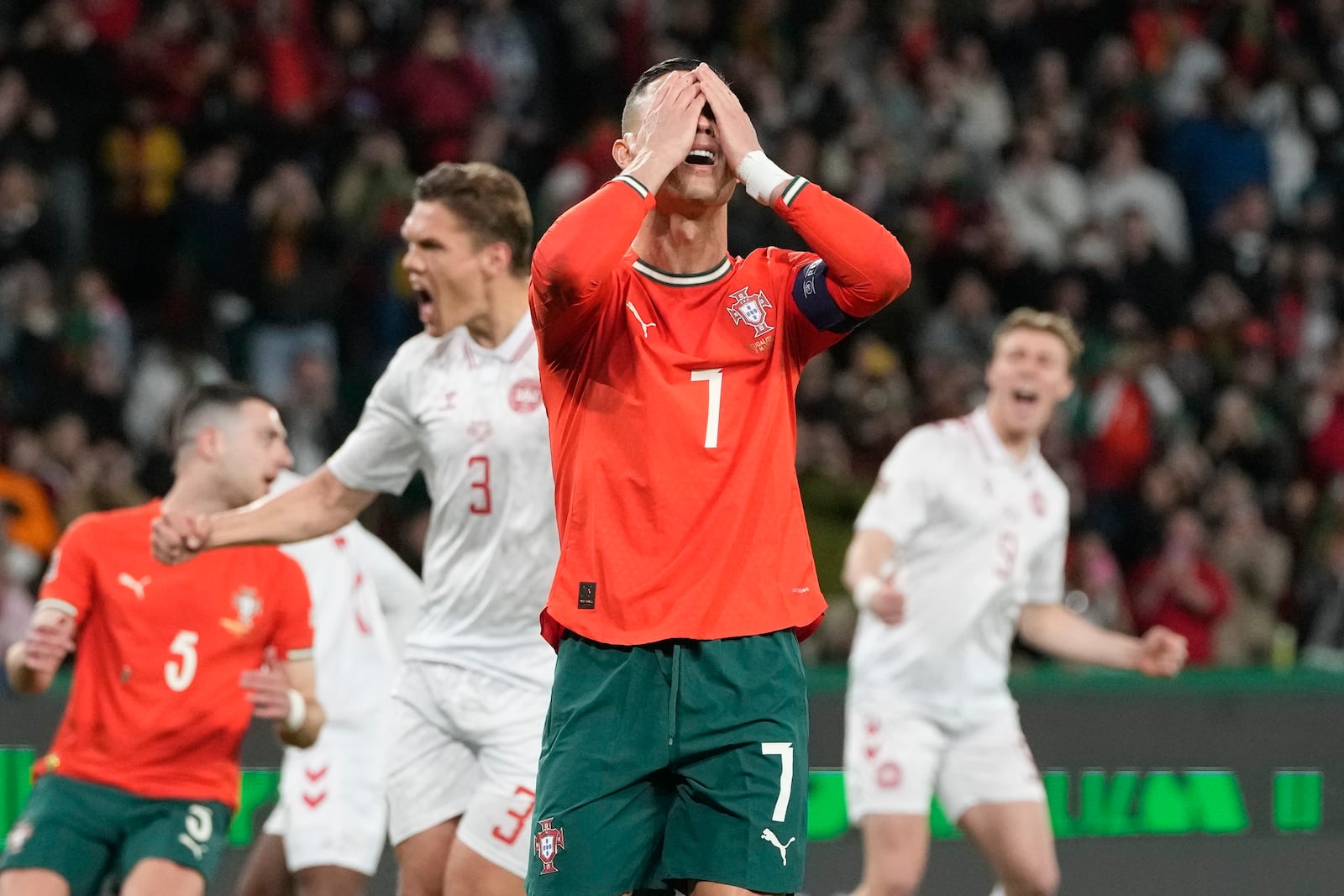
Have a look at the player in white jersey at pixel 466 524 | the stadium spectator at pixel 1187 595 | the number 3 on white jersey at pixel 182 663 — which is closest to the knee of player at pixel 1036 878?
the player in white jersey at pixel 466 524

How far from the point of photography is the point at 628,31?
1526cm

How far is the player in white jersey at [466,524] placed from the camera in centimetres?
583

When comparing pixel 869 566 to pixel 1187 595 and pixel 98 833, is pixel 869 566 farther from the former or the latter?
pixel 1187 595

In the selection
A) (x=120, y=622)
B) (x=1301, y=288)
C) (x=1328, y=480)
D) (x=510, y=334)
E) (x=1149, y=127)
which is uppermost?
(x=1149, y=127)

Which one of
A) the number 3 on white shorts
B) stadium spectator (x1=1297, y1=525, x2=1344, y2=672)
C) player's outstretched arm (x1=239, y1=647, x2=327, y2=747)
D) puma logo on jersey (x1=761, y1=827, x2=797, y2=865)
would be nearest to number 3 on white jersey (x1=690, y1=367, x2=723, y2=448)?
the number 3 on white shorts

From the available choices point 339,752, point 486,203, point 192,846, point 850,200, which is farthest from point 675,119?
point 850,200

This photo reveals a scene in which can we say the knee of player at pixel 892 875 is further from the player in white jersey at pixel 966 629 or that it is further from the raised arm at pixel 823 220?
the raised arm at pixel 823 220

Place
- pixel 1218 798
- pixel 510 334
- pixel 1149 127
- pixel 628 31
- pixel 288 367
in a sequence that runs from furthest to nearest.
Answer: pixel 1149 127
pixel 628 31
pixel 288 367
pixel 1218 798
pixel 510 334

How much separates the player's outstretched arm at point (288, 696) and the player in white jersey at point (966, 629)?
222 centimetres

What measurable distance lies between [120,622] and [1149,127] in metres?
12.2

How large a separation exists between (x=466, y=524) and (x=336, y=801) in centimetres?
178

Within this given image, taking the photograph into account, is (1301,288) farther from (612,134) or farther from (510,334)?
(510,334)

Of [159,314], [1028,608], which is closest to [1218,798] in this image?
[1028,608]

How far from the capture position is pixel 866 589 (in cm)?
741
